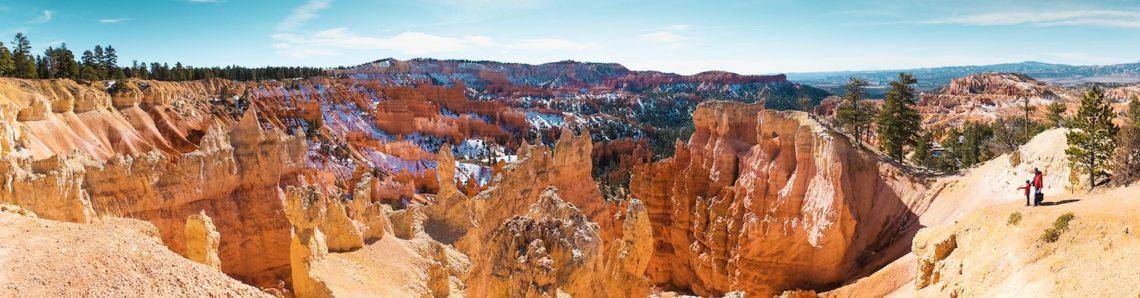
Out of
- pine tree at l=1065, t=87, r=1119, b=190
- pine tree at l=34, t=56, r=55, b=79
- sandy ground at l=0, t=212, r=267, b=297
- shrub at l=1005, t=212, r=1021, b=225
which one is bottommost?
shrub at l=1005, t=212, r=1021, b=225

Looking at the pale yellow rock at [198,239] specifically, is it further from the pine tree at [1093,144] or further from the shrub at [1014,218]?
the pine tree at [1093,144]

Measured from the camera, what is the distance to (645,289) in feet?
43.0

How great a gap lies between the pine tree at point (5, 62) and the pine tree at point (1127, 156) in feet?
225

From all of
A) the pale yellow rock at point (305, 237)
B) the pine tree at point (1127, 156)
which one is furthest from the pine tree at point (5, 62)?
the pine tree at point (1127, 156)

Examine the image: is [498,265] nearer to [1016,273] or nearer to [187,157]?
[1016,273]

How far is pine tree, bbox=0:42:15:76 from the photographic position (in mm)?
47844

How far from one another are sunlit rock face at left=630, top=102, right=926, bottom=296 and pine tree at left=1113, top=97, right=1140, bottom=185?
5.82 metres

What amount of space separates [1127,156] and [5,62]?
70149mm

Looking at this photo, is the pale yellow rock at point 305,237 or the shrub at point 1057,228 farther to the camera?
→ the pale yellow rock at point 305,237

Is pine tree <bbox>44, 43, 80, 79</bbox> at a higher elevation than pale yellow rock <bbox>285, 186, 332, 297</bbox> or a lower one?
higher

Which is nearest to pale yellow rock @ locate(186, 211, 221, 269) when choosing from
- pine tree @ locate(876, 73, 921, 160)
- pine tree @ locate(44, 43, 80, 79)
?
pine tree @ locate(876, 73, 921, 160)

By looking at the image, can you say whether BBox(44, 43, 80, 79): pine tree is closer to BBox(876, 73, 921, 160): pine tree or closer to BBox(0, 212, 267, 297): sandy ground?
BBox(0, 212, 267, 297): sandy ground

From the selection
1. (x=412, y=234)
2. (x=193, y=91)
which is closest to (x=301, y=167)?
(x=412, y=234)

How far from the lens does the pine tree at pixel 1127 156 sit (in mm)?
15359
